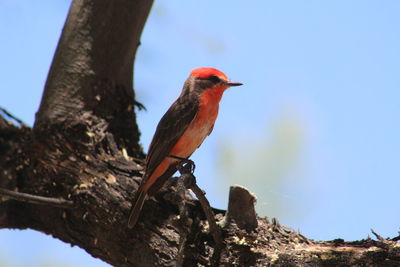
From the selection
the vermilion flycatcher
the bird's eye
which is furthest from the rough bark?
the bird's eye

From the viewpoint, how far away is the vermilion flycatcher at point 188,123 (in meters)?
4.45

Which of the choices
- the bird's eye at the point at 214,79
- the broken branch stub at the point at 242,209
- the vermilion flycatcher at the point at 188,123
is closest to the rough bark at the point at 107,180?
the broken branch stub at the point at 242,209

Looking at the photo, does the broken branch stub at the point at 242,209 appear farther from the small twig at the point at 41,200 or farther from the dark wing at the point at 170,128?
the small twig at the point at 41,200

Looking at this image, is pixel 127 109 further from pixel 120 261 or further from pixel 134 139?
pixel 120 261

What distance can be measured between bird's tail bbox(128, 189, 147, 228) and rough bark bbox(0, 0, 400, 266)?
9 cm

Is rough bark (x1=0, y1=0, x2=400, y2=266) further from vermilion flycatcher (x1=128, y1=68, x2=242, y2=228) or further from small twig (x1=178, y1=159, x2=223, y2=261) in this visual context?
vermilion flycatcher (x1=128, y1=68, x2=242, y2=228)

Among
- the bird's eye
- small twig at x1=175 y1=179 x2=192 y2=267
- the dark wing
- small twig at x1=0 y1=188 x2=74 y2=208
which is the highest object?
the bird's eye

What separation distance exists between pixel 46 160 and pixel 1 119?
721mm

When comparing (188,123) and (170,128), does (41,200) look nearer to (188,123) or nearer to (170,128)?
(170,128)

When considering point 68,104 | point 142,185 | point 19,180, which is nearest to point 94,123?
point 68,104

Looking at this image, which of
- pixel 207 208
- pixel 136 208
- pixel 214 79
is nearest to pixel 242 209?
pixel 207 208

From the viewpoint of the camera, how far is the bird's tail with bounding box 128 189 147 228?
13.8 ft

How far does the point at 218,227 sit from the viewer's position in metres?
3.88

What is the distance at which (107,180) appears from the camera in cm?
464
